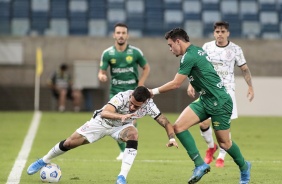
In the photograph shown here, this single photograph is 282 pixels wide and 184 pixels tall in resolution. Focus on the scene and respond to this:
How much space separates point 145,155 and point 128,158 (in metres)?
4.35

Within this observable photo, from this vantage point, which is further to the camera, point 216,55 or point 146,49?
point 146,49

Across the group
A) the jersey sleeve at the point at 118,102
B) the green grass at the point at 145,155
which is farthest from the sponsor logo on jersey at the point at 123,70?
the jersey sleeve at the point at 118,102

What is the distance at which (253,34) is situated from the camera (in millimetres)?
26969

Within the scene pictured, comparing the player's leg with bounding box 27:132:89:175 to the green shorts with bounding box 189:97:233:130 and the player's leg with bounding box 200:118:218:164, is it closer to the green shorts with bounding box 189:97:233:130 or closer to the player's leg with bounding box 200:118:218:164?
the green shorts with bounding box 189:97:233:130

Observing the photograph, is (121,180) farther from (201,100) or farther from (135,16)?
(135,16)

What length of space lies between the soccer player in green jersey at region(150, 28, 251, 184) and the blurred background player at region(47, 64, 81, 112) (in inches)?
636

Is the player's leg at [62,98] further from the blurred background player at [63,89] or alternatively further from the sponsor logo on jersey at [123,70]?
the sponsor logo on jersey at [123,70]

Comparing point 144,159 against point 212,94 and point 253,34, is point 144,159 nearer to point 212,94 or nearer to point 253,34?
point 212,94

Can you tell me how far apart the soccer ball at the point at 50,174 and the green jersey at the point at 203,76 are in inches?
72.5

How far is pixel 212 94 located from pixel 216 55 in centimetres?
233

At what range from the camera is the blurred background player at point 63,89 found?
25703 mm

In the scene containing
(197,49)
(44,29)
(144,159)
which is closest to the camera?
(197,49)

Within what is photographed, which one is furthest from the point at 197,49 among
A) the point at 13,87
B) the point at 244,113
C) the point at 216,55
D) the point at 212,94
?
the point at 13,87

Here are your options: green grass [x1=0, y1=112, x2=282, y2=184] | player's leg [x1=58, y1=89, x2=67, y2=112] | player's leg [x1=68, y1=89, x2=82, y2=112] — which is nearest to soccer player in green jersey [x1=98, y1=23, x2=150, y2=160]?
green grass [x1=0, y1=112, x2=282, y2=184]
